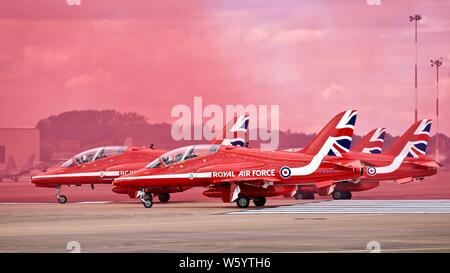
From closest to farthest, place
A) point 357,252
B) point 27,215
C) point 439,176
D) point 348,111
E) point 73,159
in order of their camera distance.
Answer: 1. point 357,252
2. point 27,215
3. point 348,111
4. point 73,159
5. point 439,176

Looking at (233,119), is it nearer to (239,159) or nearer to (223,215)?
(239,159)

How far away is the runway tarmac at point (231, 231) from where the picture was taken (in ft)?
97.1

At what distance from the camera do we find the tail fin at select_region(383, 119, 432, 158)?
252 feet

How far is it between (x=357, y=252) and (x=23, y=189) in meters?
78.7

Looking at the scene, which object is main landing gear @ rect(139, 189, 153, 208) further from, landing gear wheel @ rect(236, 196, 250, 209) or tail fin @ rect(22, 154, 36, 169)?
tail fin @ rect(22, 154, 36, 169)

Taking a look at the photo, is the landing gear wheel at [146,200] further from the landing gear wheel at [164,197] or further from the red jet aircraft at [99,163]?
the red jet aircraft at [99,163]

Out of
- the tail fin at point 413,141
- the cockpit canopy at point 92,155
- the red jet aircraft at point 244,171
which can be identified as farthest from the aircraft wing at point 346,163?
the tail fin at point 413,141

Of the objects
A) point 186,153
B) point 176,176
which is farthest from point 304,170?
point 176,176

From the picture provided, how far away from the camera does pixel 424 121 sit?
78312mm

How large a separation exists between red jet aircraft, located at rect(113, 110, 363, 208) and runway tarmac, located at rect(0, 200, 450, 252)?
2688 mm

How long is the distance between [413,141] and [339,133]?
20043 millimetres

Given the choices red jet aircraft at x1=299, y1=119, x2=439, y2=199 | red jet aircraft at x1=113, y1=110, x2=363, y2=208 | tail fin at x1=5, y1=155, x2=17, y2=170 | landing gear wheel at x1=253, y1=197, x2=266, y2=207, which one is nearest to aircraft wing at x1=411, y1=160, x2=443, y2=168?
red jet aircraft at x1=299, y1=119, x2=439, y2=199

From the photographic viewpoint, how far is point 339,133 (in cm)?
5875

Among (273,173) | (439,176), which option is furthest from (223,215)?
(439,176)
